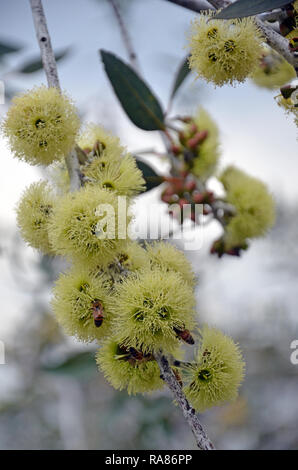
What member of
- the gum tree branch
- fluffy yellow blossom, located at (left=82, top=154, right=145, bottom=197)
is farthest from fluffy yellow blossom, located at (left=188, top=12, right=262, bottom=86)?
fluffy yellow blossom, located at (left=82, top=154, right=145, bottom=197)

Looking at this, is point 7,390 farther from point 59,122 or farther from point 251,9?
point 251,9

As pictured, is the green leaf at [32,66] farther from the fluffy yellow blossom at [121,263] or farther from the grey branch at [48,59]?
the fluffy yellow blossom at [121,263]

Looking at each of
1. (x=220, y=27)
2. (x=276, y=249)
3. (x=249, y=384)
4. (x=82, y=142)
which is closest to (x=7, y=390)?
(x=249, y=384)

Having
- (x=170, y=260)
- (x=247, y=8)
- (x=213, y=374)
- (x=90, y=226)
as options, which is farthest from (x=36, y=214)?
(x=247, y=8)

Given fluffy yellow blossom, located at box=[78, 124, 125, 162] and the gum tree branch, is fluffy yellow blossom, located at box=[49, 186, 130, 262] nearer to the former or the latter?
fluffy yellow blossom, located at box=[78, 124, 125, 162]

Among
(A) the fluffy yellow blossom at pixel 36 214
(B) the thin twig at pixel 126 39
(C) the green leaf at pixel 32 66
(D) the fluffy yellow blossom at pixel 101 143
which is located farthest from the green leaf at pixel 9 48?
(A) the fluffy yellow blossom at pixel 36 214

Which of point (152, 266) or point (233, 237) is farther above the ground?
point (233, 237)
